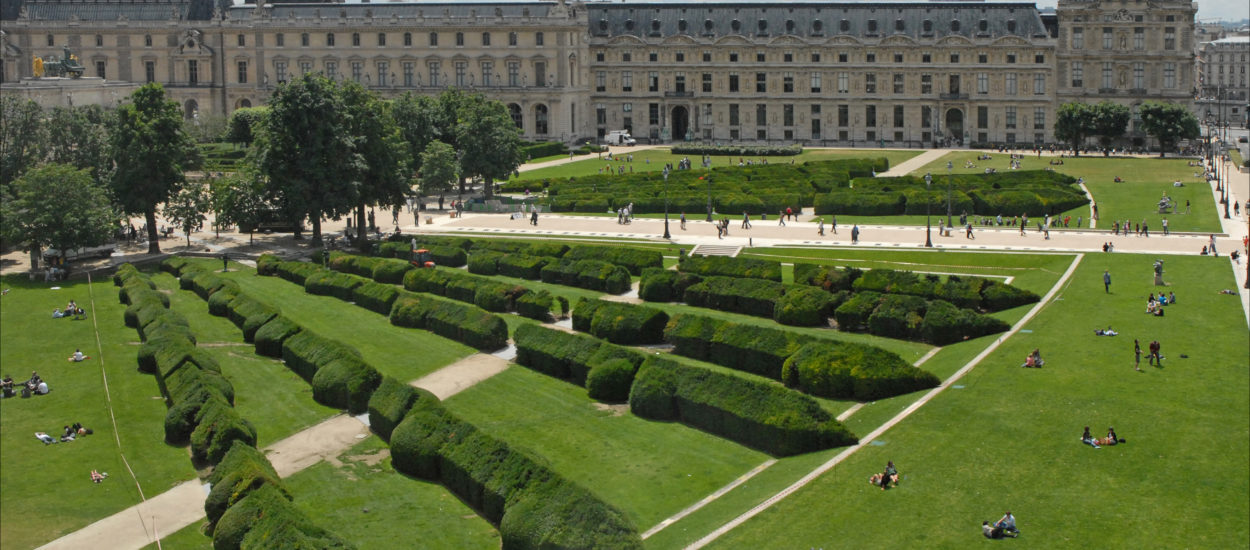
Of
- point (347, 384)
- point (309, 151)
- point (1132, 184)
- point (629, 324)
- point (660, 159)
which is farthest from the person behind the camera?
point (660, 159)

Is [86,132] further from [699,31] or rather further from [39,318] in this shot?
[699,31]

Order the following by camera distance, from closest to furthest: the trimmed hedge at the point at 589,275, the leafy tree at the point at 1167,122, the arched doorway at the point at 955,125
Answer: the trimmed hedge at the point at 589,275
the leafy tree at the point at 1167,122
the arched doorway at the point at 955,125

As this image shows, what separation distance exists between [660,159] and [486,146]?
34040 millimetres

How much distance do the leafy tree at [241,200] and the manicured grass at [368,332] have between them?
14615 millimetres

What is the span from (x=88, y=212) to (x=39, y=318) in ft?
A: 47.4

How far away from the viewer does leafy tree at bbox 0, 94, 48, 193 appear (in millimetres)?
97250

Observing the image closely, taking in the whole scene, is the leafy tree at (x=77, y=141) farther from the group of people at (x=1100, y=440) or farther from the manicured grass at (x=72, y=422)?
the group of people at (x=1100, y=440)

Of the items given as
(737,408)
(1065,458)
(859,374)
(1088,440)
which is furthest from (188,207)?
(1065,458)

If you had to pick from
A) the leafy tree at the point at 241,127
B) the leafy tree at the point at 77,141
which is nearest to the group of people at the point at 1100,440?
the leafy tree at the point at 77,141

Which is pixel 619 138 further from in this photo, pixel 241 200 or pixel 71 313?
pixel 71 313

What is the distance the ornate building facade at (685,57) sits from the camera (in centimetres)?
15375

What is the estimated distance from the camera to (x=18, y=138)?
3905 inches

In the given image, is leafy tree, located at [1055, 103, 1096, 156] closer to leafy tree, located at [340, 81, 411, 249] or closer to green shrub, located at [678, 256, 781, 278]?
leafy tree, located at [340, 81, 411, 249]

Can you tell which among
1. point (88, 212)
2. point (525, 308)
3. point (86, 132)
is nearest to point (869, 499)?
point (525, 308)
